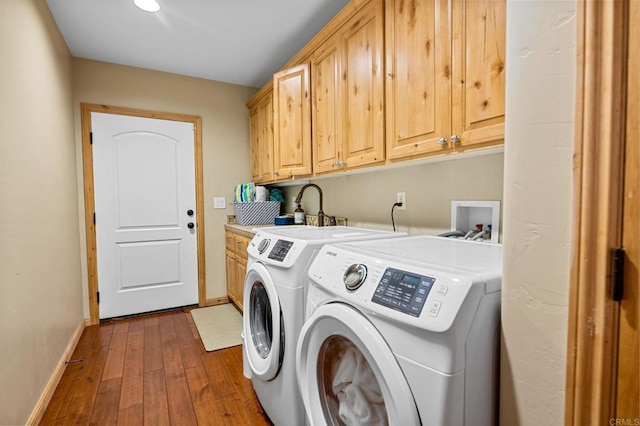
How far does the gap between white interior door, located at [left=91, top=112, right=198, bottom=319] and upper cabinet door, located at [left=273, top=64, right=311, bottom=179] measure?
3.99ft

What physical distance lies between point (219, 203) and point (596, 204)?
326 centimetres

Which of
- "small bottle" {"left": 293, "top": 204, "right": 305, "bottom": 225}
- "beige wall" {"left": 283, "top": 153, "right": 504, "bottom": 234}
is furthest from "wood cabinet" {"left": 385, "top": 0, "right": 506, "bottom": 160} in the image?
"small bottle" {"left": 293, "top": 204, "right": 305, "bottom": 225}

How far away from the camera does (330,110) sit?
2.03 metres

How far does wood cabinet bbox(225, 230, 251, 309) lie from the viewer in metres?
2.78

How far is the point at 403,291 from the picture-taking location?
79 centimetres

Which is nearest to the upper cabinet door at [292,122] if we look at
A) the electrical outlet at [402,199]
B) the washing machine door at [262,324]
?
the electrical outlet at [402,199]

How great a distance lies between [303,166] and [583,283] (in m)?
1.92

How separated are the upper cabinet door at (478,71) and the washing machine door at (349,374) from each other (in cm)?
80

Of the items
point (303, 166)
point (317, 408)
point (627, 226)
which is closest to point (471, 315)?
point (627, 226)

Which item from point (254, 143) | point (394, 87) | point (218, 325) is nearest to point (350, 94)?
point (394, 87)

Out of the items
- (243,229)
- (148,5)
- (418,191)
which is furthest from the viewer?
(243,229)

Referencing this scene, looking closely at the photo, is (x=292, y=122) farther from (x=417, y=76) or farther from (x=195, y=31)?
(x=417, y=76)

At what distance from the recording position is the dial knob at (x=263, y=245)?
1.63 meters

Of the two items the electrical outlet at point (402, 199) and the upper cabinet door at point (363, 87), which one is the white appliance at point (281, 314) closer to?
the electrical outlet at point (402, 199)
